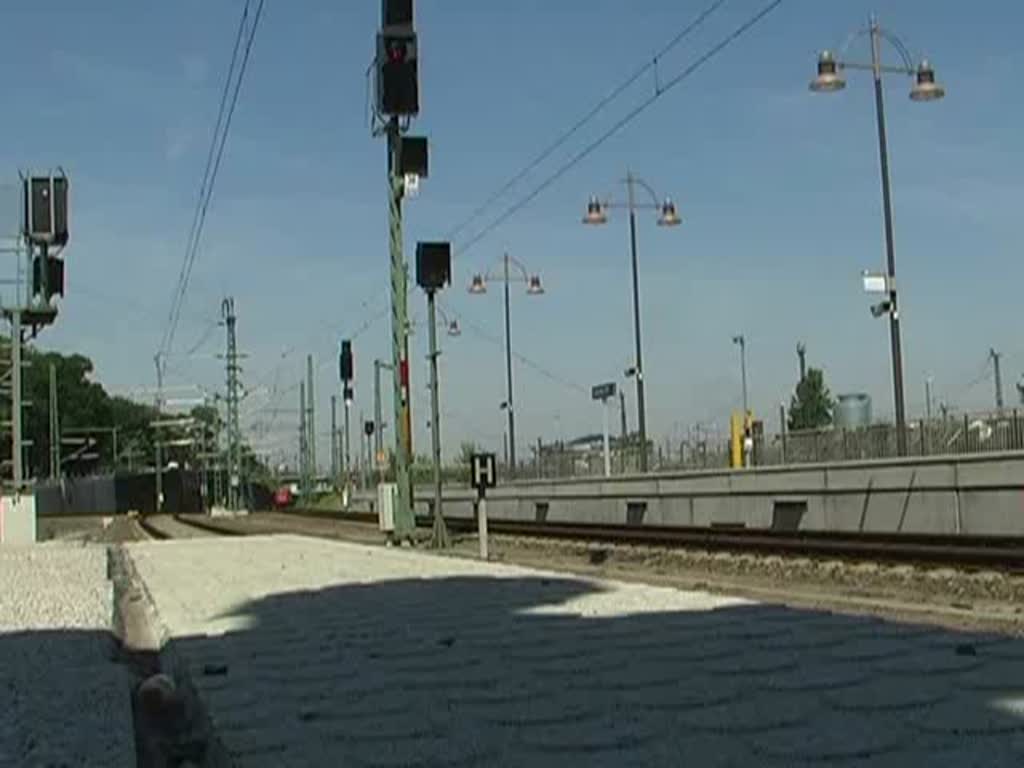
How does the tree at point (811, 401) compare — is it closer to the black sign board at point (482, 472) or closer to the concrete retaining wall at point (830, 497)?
the concrete retaining wall at point (830, 497)

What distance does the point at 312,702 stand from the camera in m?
9.12

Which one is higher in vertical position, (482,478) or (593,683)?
(482,478)

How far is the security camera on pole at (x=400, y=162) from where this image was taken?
26.2m

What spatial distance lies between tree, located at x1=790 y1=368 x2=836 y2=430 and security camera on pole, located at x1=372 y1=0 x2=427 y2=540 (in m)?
52.0

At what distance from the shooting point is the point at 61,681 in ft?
33.4

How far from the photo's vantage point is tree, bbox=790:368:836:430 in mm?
84500

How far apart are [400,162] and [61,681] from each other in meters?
21.2

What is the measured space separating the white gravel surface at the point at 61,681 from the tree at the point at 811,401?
67.2 metres

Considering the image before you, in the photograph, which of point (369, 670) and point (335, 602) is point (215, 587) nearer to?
point (335, 602)

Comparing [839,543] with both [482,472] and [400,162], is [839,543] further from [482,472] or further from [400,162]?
[400,162]

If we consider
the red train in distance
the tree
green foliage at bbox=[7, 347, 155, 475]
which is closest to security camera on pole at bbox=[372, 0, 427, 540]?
the tree

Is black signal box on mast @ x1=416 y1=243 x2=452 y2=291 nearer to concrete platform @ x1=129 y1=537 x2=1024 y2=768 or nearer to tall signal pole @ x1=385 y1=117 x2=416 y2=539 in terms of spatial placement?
tall signal pole @ x1=385 y1=117 x2=416 y2=539

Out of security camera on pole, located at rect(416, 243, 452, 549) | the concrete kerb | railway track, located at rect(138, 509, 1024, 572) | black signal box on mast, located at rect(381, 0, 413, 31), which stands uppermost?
black signal box on mast, located at rect(381, 0, 413, 31)

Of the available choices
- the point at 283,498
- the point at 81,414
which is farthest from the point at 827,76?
the point at 81,414
